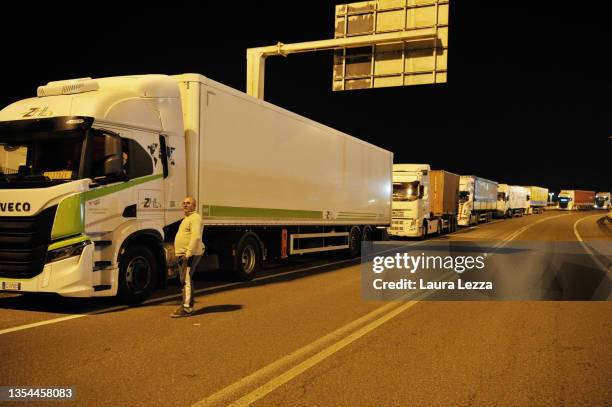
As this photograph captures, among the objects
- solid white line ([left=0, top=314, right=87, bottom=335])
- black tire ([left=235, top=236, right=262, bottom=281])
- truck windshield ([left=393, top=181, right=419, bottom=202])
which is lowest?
solid white line ([left=0, top=314, right=87, bottom=335])

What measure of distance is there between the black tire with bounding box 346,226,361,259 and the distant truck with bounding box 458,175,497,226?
2200 centimetres

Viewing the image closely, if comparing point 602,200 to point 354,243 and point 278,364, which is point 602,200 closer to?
point 354,243

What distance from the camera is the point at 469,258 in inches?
643

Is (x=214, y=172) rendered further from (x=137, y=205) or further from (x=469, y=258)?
(x=469, y=258)

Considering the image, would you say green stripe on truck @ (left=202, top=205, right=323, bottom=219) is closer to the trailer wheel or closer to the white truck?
the white truck

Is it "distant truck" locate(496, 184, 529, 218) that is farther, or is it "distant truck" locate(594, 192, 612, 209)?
"distant truck" locate(594, 192, 612, 209)

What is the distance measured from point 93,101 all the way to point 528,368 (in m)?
6.77

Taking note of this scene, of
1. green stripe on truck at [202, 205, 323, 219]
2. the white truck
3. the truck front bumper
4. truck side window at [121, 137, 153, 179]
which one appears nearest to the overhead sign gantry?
the white truck

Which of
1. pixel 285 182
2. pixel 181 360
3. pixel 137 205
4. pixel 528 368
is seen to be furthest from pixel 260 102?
pixel 528 368

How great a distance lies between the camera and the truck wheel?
8133 millimetres

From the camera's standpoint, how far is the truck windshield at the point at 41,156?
764cm

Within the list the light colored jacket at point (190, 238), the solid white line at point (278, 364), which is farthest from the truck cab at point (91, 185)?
the solid white line at point (278, 364)

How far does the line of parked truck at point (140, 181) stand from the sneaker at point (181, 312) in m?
1.10

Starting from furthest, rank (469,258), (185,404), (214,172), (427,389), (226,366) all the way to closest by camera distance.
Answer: (469,258) < (214,172) < (226,366) < (427,389) < (185,404)
